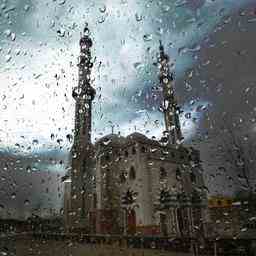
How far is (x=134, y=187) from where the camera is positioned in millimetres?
31328

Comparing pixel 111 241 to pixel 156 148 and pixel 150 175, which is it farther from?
pixel 156 148

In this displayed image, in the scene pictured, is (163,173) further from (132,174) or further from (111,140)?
(111,140)

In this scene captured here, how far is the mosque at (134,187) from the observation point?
25953 millimetres

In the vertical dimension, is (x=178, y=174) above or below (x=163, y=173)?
below

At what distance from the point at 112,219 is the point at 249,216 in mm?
22636

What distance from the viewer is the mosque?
2595 centimetres

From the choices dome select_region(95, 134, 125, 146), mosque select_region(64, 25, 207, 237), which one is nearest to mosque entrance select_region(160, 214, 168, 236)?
mosque select_region(64, 25, 207, 237)

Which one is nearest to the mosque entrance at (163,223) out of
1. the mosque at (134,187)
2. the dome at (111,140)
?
the mosque at (134,187)

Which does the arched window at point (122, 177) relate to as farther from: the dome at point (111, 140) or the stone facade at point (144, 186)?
the dome at point (111, 140)

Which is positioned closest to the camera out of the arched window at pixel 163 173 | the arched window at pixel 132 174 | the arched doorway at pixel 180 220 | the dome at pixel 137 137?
the arched doorway at pixel 180 220

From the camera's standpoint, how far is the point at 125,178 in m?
32.2

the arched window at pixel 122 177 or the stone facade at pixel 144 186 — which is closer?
the stone facade at pixel 144 186

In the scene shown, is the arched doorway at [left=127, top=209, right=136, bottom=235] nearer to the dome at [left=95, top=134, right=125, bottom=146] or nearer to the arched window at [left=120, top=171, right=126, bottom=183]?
the arched window at [left=120, top=171, right=126, bottom=183]

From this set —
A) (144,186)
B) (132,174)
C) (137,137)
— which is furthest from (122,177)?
(137,137)
